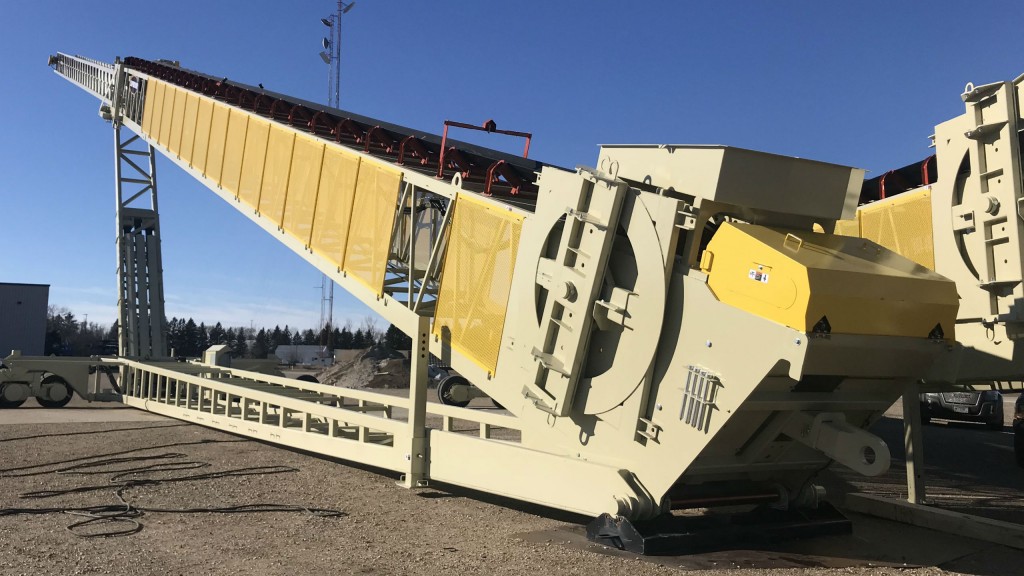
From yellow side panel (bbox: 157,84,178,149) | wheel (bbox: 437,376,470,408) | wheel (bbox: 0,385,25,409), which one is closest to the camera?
wheel (bbox: 437,376,470,408)

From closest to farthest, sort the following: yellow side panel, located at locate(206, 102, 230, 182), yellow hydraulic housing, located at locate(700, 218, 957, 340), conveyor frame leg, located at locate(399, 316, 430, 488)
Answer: yellow hydraulic housing, located at locate(700, 218, 957, 340) < conveyor frame leg, located at locate(399, 316, 430, 488) < yellow side panel, located at locate(206, 102, 230, 182)

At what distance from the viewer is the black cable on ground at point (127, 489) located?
20.5 ft

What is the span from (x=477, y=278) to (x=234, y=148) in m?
6.80

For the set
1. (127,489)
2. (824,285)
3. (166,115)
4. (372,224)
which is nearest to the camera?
(824,285)

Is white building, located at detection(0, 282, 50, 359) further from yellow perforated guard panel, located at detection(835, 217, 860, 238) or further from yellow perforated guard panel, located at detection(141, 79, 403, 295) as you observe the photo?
yellow perforated guard panel, located at detection(835, 217, 860, 238)

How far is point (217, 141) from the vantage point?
13.0 metres

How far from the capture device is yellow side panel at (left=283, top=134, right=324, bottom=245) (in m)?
10.1

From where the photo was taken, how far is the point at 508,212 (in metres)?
7.00

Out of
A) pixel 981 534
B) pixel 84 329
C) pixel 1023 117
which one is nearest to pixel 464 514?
pixel 981 534

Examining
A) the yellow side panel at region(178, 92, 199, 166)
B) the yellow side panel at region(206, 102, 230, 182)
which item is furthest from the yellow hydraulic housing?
the yellow side panel at region(178, 92, 199, 166)

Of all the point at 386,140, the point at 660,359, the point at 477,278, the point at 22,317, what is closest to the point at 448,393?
the point at 386,140

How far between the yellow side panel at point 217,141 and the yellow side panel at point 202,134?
172 mm

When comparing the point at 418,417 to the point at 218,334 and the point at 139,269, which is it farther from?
the point at 218,334

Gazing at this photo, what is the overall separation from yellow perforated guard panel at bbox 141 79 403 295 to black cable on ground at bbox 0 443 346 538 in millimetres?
2715
